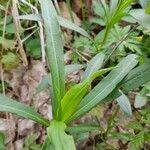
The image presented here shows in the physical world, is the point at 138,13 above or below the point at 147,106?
above

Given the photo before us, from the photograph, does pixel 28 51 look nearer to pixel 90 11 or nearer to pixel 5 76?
pixel 5 76

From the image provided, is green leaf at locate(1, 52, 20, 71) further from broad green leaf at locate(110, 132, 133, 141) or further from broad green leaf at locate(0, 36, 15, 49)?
broad green leaf at locate(110, 132, 133, 141)

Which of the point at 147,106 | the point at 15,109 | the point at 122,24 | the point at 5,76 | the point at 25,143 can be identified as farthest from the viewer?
the point at 122,24

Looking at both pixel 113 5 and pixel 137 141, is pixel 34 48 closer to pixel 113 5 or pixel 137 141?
pixel 113 5

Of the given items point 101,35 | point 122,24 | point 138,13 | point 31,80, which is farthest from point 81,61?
point 138,13

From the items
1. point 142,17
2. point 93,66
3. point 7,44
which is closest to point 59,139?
point 93,66

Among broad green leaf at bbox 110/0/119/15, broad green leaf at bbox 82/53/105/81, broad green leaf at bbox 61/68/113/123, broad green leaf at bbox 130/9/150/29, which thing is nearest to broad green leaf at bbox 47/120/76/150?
broad green leaf at bbox 61/68/113/123
